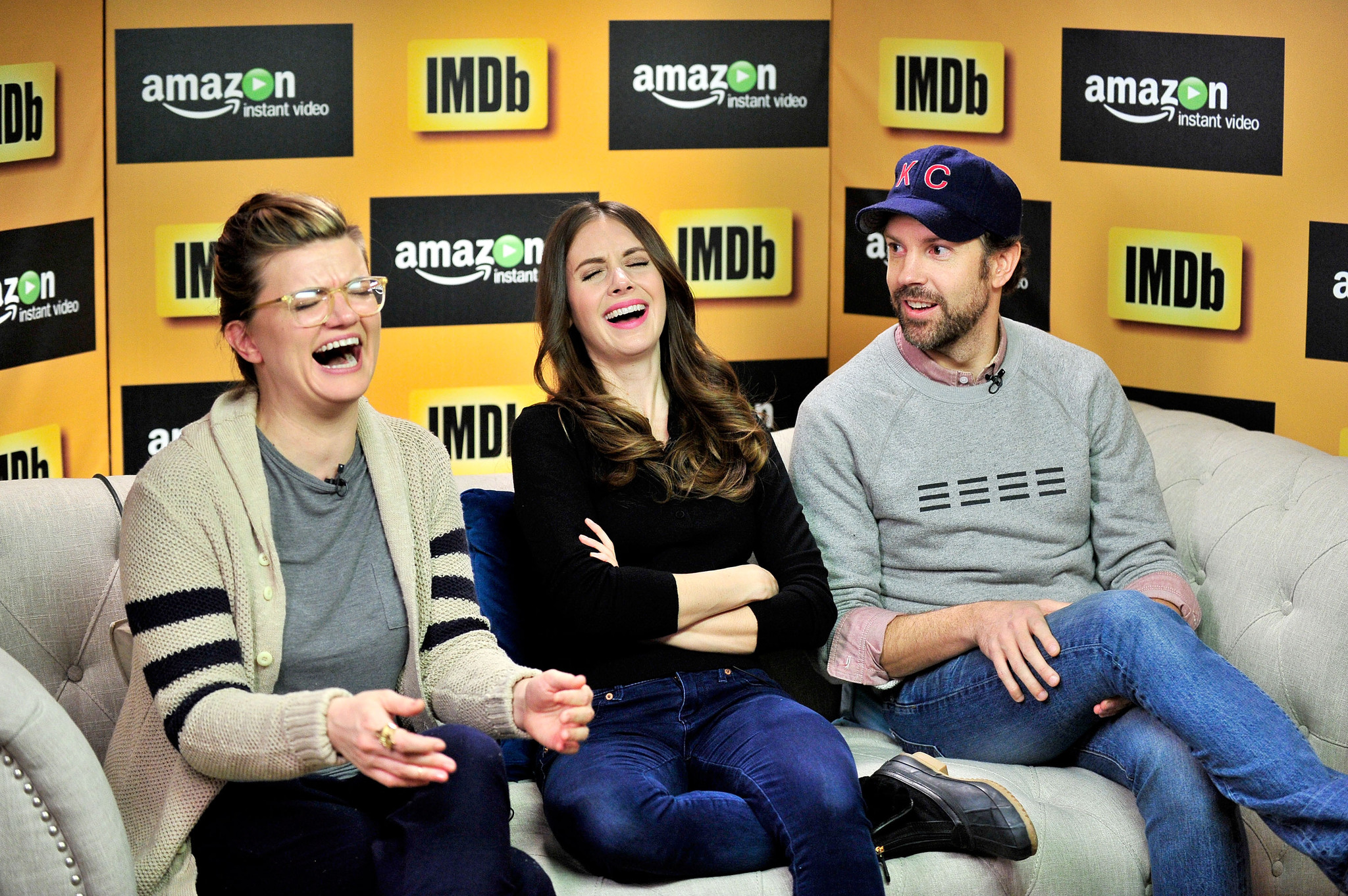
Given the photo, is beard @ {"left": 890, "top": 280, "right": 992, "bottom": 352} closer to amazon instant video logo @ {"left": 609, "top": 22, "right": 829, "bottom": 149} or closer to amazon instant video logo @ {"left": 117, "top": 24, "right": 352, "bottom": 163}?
amazon instant video logo @ {"left": 609, "top": 22, "right": 829, "bottom": 149}

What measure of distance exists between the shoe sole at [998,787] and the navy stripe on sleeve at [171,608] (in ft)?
3.59

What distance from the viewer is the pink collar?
8.36 ft

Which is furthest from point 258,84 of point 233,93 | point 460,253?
point 460,253

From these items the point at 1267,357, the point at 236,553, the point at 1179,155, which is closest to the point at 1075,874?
the point at 236,553

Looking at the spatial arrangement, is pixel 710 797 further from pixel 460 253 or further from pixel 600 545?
pixel 460 253

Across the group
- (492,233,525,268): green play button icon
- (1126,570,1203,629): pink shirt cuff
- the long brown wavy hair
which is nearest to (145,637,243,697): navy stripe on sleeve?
the long brown wavy hair

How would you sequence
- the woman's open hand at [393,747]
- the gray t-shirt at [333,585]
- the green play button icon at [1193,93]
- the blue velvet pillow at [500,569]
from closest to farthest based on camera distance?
the woman's open hand at [393,747]
the gray t-shirt at [333,585]
the blue velvet pillow at [500,569]
the green play button icon at [1193,93]

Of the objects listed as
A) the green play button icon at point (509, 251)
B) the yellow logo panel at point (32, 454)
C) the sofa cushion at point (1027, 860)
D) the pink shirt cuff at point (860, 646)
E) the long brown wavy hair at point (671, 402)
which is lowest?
the sofa cushion at point (1027, 860)

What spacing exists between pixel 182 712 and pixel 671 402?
43.0 inches

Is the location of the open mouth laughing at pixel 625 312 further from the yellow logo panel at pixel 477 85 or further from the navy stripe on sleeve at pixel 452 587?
the yellow logo panel at pixel 477 85

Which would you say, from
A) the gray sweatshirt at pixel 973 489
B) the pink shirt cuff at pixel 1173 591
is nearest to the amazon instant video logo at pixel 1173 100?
the gray sweatshirt at pixel 973 489

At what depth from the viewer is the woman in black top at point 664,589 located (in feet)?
6.48

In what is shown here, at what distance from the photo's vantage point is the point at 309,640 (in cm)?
189

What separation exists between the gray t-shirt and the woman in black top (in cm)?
33
